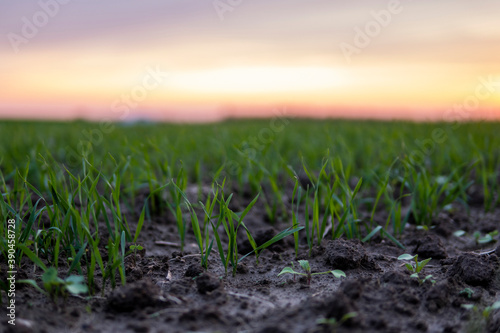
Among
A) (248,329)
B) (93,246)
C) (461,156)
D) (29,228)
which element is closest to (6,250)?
(29,228)

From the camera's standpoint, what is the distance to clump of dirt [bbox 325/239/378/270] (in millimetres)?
1842

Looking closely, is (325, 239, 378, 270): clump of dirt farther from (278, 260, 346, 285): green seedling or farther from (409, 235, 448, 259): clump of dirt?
(409, 235, 448, 259): clump of dirt

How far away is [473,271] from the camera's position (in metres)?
1.78

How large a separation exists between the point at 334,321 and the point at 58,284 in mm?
929

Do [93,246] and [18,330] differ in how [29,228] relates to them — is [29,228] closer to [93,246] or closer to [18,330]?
[93,246]

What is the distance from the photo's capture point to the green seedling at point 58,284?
1.45m

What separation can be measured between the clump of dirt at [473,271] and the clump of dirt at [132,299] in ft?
3.91

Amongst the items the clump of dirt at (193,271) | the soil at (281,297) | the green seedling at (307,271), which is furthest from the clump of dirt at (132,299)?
the green seedling at (307,271)

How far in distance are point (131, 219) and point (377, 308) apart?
164 cm

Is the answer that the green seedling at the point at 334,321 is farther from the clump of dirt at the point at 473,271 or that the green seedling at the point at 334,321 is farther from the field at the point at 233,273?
the clump of dirt at the point at 473,271

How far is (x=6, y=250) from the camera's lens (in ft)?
5.73

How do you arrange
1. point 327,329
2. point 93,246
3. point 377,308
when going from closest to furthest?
1. point 327,329
2. point 377,308
3. point 93,246

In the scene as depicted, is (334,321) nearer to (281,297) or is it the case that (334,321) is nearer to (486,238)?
(281,297)

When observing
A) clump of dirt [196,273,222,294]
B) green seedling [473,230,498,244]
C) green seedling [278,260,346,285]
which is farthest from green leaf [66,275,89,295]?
green seedling [473,230,498,244]
